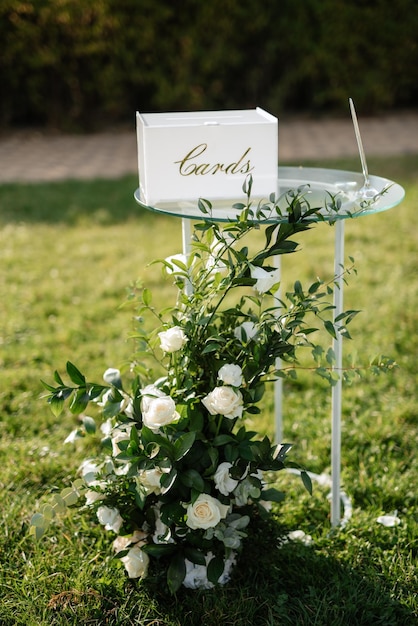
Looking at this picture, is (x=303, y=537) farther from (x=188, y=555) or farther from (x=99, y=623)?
(x=99, y=623)

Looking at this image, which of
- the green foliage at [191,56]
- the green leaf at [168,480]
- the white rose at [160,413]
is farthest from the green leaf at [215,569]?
the green foliage at [191,56]

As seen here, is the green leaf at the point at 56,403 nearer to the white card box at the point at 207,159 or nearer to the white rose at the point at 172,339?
the white rose at the point at 172,339

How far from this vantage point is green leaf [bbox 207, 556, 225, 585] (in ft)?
5.63

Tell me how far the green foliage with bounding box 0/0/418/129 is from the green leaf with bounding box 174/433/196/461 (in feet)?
18.5

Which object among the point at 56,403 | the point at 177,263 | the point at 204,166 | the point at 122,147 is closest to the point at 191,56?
the point at 122,147

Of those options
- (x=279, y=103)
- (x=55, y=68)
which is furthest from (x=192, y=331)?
(x=279, y=103)

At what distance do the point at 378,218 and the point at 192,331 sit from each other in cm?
318

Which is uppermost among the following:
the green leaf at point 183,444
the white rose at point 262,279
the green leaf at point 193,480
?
the white rose at point 262,279

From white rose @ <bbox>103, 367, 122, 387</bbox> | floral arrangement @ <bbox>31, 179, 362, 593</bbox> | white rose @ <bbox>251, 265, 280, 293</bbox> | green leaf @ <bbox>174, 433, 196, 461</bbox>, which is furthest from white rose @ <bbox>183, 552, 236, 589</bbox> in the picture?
white rose @ <bbox>251, 265, 280, 293</bbox>

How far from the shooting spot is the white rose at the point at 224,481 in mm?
1704

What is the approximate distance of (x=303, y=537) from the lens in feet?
6.58

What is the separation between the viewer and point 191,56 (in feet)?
23.1

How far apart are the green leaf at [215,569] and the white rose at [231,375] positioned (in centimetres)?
41

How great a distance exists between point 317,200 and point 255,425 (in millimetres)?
956
